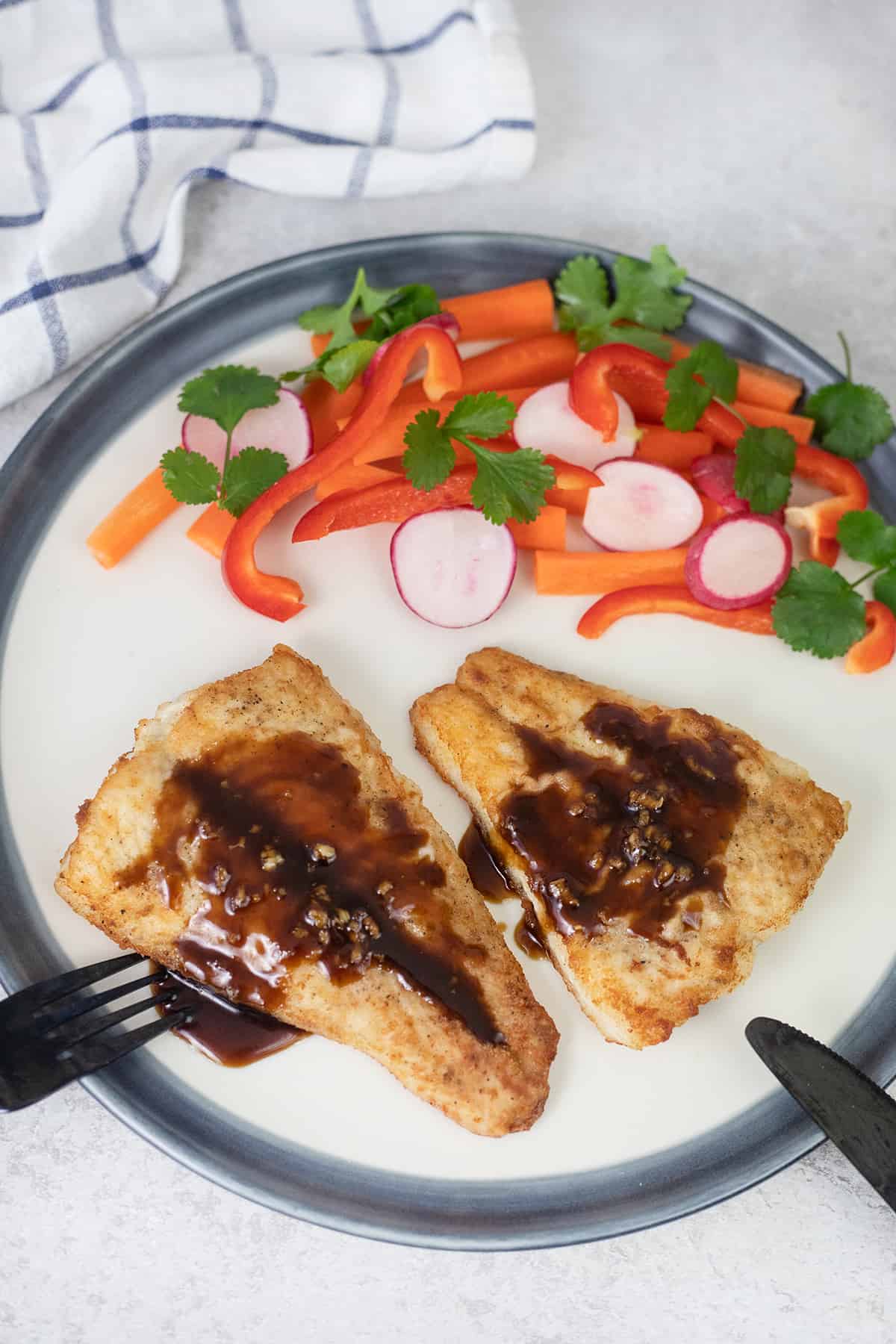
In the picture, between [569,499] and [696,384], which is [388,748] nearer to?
[569,499]

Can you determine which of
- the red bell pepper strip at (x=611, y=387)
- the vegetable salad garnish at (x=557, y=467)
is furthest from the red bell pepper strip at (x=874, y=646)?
the red bell pepper strip at (x=611, y=387)

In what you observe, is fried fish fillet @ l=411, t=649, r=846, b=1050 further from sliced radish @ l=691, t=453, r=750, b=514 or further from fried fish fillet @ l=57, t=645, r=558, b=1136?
sliced radish @ l=691, t=453, r=750, b=514

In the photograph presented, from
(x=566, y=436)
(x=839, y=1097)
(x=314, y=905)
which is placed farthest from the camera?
(x=566, y=436)

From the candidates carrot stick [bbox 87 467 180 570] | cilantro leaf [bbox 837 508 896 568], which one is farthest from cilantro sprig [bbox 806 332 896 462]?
carrot stick [bbox 87 467 180 570]

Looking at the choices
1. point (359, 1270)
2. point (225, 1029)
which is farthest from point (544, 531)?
point (359, 1270)

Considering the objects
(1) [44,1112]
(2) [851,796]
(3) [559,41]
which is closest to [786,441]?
(2) [851,796]

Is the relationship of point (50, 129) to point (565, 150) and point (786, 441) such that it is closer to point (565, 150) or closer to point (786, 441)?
point (565, 150)
